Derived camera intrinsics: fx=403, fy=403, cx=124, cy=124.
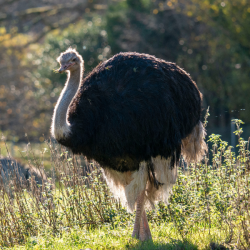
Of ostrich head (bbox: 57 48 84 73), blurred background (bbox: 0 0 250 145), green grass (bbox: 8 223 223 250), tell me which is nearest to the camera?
green grass (bbox: 8 223 223 250)

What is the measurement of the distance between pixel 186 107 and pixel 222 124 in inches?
433

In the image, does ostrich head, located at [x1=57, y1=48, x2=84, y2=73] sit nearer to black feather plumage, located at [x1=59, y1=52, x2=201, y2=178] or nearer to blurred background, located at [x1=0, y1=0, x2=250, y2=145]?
black feather plumage, located at [x1=59, y1=52, x2=201, y2=178]

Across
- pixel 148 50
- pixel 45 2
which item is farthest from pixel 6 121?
pixel 148 50

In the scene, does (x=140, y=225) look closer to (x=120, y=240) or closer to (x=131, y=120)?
(x=120, y=240)

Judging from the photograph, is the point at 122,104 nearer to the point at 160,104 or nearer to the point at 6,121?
the point at 160,104

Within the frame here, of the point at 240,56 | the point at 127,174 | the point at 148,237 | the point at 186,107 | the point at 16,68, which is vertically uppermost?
the point at 16,68

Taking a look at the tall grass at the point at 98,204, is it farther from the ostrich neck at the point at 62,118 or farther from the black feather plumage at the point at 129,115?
the ostrich neck at the point at 62,118

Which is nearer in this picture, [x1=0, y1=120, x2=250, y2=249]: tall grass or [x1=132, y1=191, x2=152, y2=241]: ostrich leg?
[x1=132, y1=191, x2=152, y2=241]: ostrich leg

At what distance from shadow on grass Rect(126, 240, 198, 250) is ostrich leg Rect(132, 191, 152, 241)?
9.0 inches

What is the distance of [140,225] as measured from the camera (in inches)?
177

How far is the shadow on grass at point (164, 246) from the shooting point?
4004 mm

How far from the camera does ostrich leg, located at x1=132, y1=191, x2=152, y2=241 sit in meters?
4.41

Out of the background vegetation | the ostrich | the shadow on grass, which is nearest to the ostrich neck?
the ostrich

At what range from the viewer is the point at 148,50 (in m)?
15.8
